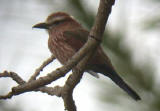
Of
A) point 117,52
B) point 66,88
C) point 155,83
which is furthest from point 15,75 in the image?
→ point 155,83

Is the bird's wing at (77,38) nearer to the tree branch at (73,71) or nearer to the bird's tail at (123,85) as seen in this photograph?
the bird's tail at (123,85)

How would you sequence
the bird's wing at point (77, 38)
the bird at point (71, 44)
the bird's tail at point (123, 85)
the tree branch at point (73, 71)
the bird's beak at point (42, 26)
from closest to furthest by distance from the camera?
the tree branch at point (73, 71) < the bird's tail at point (123, 85) < the bird at point (71, 44) < the bird's wing at point (77, 38) < the bird's beak at point (42, 26)

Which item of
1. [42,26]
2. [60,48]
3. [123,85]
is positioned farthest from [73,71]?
[42,26]

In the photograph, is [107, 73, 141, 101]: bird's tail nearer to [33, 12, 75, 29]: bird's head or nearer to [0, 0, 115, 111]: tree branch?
[0, 0, 115, 111]: tree branch

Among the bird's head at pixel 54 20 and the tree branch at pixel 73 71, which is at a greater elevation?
the bird's head at pixel 54 20

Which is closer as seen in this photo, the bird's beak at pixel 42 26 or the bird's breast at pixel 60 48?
the bird's breast at pixel 60 48

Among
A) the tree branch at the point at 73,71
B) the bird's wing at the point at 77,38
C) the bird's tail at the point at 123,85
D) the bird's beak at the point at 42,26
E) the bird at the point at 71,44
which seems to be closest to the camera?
the tree branch at the point at 73,71

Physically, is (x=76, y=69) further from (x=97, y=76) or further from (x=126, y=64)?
(x=97, y=76)

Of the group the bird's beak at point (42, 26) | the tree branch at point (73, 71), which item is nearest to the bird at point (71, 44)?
the bird's beak at point (42, 26)
